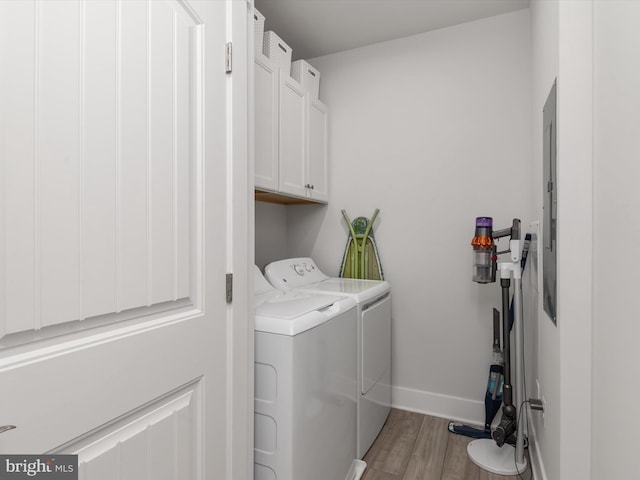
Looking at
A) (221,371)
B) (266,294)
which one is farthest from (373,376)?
(221,371)

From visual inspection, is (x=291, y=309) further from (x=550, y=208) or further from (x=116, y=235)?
(x=550, y=208)

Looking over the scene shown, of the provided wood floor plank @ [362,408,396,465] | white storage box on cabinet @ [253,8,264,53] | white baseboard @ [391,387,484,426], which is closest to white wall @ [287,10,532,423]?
white baseboard @ [391,387,484,426]

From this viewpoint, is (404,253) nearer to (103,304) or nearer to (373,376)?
(373,376)

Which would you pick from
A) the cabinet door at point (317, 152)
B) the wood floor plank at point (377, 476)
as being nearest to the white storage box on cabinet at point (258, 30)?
the cabinet door at point (317, 152)

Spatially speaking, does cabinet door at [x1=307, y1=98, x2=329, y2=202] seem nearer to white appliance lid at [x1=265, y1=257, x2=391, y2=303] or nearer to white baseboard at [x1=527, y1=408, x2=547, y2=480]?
white appliance lid at [x1=265, y1=257, x2=391, y2=303]

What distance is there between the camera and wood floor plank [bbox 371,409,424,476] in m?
1.84

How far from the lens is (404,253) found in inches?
97.0

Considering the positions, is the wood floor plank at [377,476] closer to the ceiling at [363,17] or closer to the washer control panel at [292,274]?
the washer control panel at [292,274]

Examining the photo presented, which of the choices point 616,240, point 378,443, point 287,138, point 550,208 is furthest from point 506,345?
point 287,138

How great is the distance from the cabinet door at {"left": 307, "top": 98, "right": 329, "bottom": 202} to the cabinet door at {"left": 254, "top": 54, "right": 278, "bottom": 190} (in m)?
0.41

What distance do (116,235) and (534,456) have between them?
2129 millimetres

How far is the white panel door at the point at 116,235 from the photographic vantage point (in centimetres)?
60

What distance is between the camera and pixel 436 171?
237 cm

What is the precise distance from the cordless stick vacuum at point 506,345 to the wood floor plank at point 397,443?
344 millimetres
